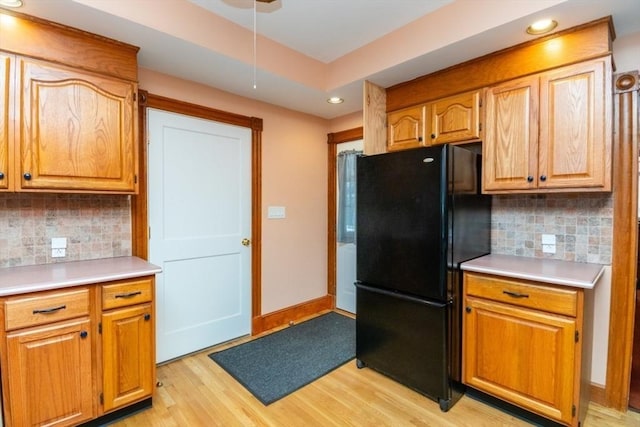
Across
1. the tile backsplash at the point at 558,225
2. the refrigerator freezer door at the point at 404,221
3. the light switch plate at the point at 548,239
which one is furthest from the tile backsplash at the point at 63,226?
the light switch plate at the point at 548,239

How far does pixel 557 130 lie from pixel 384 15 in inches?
51.8

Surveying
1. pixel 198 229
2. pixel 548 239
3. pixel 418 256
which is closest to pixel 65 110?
pixel 198 229

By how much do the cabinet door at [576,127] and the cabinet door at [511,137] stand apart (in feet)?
0.17

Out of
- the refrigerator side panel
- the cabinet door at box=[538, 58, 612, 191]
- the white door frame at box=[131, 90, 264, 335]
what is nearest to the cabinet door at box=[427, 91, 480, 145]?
the refrigerator side panel

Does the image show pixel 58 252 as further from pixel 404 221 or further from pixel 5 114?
pixel 404 221

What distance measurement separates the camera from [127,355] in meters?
1.85

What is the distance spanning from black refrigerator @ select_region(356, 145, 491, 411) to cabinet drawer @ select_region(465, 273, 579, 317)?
0.11 m

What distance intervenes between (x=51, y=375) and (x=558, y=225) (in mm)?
3153

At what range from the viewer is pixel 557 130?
1.93 metres

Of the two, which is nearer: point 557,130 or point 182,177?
point 557,130

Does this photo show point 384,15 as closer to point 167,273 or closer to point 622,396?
point 167,273

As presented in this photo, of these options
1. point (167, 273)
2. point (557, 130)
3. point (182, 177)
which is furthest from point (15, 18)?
point (557, 130)

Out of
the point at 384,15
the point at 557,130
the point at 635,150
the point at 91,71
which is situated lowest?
the point at 635,150

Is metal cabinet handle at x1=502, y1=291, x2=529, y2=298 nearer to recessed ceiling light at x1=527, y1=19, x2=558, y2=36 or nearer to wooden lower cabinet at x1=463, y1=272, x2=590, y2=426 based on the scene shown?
wooden lower cabinet at x1=463, y1=272, x2=590, y2=426
